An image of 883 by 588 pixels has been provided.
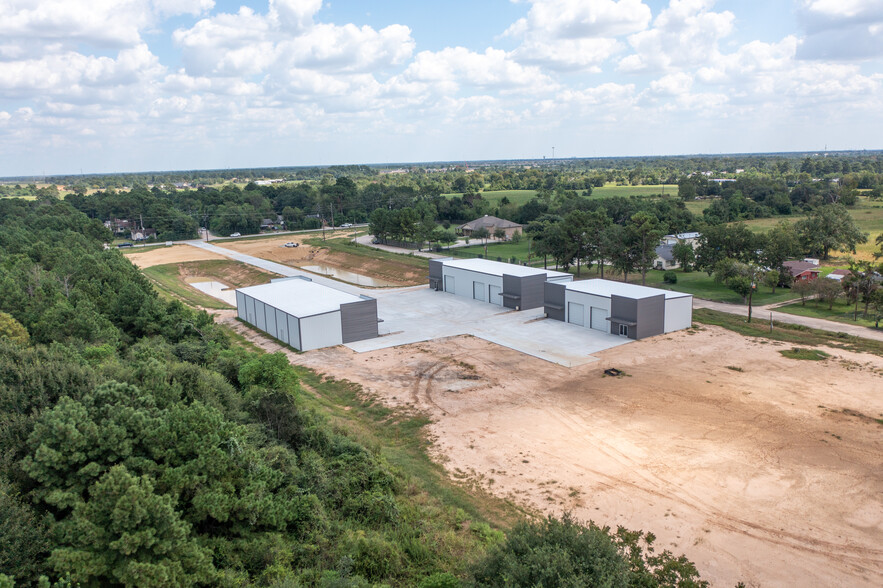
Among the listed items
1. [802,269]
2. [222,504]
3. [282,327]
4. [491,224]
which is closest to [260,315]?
[282,327]

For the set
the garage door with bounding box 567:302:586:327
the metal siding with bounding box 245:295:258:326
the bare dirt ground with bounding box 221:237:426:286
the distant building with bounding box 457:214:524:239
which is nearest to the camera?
the garage door with bounding box 567:302:586:327

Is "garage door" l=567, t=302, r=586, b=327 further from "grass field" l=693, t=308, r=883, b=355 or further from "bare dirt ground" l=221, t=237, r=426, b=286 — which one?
"bare dirt ground" l=221, t=237, r=426, b=286

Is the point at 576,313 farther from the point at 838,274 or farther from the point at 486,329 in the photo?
the point at 838,274

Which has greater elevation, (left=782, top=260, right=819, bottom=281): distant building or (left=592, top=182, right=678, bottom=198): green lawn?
(left=592, top=182, right=678, bottom=198): green lawn

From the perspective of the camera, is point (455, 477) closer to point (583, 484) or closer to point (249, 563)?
point (583, 484)

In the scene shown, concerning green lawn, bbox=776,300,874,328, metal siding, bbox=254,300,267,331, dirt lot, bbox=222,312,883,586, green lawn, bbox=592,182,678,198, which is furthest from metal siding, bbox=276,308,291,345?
green lawn, bbox=592,182,678,198

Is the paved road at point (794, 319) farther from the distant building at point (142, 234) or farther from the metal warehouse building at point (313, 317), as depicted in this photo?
the distant building at point (142, 234)

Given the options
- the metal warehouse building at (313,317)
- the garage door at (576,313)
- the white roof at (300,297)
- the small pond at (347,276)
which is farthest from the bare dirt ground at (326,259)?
the garage door at (576,313)
